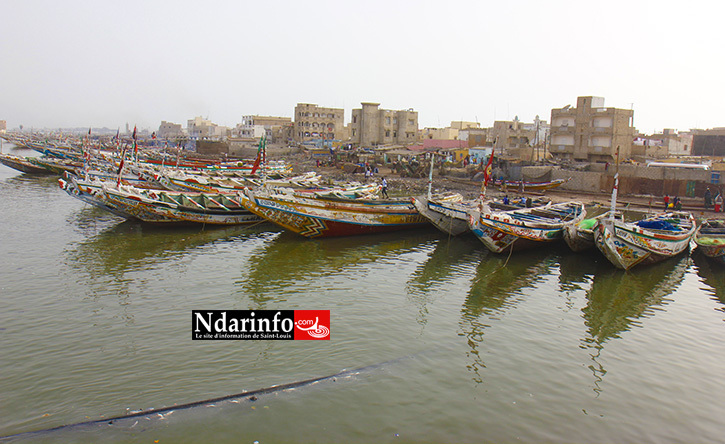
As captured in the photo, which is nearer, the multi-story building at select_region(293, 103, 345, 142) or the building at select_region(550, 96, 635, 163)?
the building at select_region(550, 96, 635, 163)

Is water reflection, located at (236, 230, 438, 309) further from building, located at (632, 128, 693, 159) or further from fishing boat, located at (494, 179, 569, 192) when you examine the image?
building, located at (632, 128, 693, 159)

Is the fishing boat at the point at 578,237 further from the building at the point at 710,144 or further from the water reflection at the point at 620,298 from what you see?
the building at the point at 710,144

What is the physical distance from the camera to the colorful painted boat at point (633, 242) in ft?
49.3

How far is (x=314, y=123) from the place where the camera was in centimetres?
8181

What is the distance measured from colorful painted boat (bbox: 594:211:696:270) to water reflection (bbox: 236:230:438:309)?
256 inches

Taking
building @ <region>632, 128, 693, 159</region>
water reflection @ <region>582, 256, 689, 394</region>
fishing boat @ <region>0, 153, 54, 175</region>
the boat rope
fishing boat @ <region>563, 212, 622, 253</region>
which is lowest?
the boat rope

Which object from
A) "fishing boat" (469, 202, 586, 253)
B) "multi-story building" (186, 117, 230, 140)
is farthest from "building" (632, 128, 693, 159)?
"multi-story building" (186, 117, 230, 140)

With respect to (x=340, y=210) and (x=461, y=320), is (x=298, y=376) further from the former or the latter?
(x=340, y=210)

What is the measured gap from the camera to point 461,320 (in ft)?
37.2

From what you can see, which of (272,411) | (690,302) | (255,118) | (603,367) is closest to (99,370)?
(272,411)

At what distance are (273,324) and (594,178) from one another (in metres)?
26.3

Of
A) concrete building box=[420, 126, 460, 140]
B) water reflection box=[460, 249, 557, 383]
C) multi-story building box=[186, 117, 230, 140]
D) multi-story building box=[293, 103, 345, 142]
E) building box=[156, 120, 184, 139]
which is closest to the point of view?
water reflection box=[460, 249, 557, 383]

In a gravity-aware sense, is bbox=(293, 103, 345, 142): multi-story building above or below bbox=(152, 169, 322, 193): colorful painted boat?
above

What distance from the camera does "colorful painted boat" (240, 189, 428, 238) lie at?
18.5 meters
